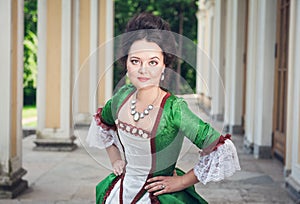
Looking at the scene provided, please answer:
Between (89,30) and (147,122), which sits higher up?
(89,30)

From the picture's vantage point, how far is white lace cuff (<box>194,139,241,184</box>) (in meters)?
1.96

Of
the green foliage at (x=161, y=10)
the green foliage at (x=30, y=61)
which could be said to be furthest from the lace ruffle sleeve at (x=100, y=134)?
the green foliage at (x=161, y=10)

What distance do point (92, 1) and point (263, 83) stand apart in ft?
13.1

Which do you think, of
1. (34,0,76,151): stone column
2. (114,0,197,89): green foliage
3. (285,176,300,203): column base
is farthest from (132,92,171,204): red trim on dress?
A: (114,0,197,89): green foliage

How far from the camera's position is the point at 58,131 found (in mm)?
7879

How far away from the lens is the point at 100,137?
220 cm

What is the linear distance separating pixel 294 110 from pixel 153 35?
3.55 metres

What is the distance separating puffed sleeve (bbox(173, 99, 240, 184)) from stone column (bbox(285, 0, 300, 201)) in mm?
3059

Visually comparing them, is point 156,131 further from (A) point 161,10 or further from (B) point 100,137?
(A) point 161,10

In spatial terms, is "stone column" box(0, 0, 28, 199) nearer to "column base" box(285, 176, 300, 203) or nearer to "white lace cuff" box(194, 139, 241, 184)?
"column base" box(285, 176, 300, 203)

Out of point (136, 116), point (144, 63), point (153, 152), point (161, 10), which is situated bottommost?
point (153, 152)

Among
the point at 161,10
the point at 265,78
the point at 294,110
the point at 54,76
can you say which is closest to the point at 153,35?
the point at 294,110

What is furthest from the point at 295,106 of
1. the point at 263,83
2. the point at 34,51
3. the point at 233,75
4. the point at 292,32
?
the point at 34,51

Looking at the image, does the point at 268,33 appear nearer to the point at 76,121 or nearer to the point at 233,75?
the point at 233,75
